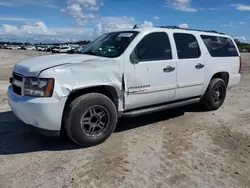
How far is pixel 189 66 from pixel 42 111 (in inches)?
119

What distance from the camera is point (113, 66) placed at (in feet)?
12.8

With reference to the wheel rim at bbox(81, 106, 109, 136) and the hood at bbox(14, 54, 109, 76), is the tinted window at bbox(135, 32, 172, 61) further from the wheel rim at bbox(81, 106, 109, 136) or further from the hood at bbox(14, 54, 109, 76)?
the wheel rim at bbox(81, 106, 109, 136)

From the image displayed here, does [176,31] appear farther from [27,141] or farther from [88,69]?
[27,141]

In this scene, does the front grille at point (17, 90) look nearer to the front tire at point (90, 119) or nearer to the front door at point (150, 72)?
the front tire at point (90, 119)

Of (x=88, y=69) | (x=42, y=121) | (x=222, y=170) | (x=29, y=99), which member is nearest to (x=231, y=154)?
(x=222, y=170)

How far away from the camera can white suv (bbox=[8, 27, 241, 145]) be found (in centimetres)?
346

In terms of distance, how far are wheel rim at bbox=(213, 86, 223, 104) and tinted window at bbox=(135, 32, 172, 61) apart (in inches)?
77.6

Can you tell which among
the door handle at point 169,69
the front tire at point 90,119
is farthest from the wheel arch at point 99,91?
the door handle at point 169,69

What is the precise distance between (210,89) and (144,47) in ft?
7.28

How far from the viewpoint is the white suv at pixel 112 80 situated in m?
3.46

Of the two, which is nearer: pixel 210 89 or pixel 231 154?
pixel 231 154

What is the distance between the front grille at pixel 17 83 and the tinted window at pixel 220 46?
3899mm

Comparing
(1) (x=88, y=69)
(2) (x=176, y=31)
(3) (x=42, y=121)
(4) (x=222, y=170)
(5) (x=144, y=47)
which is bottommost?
(4) (x=222, y=170)

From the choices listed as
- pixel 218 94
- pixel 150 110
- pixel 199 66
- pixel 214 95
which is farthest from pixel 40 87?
pixel 218 94
